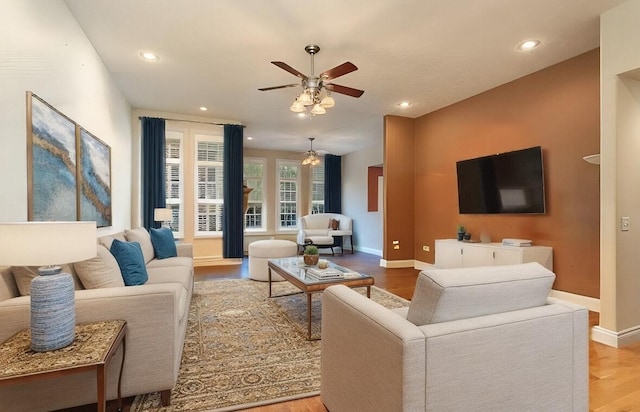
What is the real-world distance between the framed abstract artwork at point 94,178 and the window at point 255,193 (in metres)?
A: 4.86

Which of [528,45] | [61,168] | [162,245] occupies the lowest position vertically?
[162,245]

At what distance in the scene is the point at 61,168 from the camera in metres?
2.63

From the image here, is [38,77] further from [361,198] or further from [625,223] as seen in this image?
[361,198]

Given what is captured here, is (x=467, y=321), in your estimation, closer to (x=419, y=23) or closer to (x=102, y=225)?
(x=419, y=23)

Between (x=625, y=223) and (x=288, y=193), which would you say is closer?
(x=625, y=223)

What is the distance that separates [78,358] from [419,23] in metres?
3.48

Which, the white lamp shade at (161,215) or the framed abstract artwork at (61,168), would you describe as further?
the white lamp shade at (161,215)

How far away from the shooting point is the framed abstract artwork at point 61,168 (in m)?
2.19

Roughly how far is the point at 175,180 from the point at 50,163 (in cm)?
372

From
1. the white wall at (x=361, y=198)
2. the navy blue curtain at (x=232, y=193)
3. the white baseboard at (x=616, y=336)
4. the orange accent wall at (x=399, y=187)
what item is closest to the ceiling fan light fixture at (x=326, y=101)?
the orange accent wall at (x=399, y=187)

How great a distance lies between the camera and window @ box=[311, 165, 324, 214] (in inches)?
376

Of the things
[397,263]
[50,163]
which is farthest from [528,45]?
[50,163]

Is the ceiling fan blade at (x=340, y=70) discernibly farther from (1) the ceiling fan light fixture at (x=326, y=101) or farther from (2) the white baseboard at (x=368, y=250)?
(2) the white baseboard at (x=368, y=250)

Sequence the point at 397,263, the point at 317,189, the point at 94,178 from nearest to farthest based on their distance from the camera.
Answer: the point at 94,178 → the point at 397,263 → the point at 317,189
